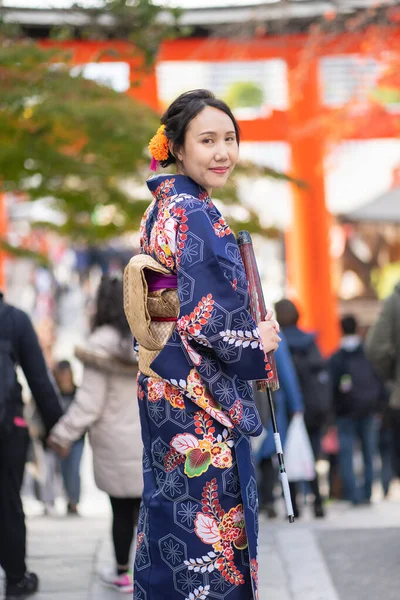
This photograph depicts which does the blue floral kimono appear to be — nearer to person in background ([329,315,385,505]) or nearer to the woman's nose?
the woman's nose

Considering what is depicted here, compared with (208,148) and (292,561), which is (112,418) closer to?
(292,561)

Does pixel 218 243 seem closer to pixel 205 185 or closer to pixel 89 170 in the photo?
pixel 205 185

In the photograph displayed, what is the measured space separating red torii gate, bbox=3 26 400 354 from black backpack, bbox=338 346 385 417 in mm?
5635

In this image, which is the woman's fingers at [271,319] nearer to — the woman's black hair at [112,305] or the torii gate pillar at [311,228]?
the woman's black hair at [112,305]

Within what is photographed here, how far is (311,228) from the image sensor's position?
14.5 metres

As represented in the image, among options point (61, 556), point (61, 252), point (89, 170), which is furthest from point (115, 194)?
point (61, 252)

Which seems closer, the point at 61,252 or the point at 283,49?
the point at 283,49

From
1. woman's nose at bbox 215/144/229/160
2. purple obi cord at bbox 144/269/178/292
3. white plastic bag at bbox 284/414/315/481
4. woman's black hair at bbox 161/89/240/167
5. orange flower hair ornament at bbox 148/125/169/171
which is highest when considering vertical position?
woman's black hair at bbox 161/89/240/167

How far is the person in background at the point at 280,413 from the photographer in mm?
6230

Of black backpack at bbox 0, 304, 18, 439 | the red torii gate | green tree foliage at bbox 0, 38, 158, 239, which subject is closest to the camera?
black backpack at bbox 0, 304, 18, 439

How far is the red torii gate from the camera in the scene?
1333cm

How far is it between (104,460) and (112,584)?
571 millimetres

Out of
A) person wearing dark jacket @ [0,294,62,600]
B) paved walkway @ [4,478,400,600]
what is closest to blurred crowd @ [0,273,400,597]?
person wearing dark jacket @ [0,294,62,600]

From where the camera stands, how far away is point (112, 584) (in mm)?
4266
